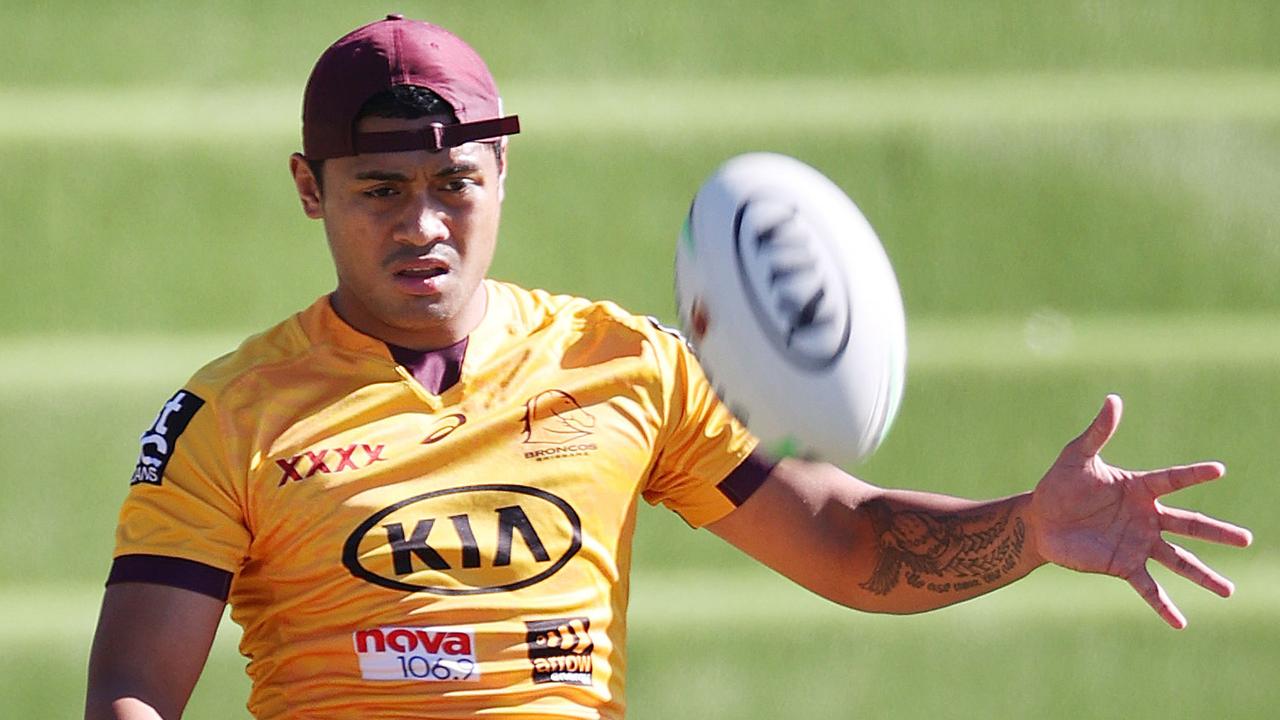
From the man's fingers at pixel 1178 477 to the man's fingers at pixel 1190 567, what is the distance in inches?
2.2

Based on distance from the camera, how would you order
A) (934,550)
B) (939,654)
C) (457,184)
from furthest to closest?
1. (939,654)
2. (934,550)
3. (457,184)

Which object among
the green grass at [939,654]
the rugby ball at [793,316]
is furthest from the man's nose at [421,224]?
the green grass at [939,654]

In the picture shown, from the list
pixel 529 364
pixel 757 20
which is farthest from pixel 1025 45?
pixel 529 364

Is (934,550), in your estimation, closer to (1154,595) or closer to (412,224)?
(1154,595)

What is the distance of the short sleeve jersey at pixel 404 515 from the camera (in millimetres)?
1742

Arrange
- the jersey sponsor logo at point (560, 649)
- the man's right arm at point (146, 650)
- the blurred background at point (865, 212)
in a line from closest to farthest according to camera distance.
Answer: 1. the man's right arm at point (146, 650)
2. the jersey sponsor logo at point (560, 649)
3. the blurred background at point (865, 212)

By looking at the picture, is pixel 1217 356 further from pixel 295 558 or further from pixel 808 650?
pixel 295 558

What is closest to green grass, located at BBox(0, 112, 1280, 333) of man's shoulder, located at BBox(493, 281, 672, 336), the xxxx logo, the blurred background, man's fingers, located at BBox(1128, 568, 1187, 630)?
the blurred background

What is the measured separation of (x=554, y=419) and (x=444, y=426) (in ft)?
0.38

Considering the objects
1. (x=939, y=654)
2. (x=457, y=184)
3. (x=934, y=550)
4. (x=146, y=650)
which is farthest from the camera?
(x=939, y=654)

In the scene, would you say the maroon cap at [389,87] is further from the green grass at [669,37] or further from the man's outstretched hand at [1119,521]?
the green grass at [669,37]

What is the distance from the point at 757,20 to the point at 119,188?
3.11 feet

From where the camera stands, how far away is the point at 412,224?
1761 mm

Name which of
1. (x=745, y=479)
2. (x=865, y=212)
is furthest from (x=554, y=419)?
(x=865, y=212)
